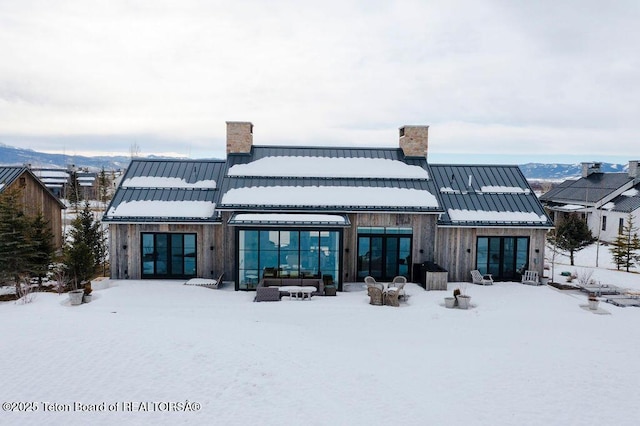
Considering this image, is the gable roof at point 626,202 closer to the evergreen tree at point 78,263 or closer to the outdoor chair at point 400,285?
the outdoor chair at point 400,285

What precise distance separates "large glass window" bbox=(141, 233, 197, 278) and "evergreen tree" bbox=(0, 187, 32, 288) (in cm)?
430

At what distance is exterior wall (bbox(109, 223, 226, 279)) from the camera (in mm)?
18656

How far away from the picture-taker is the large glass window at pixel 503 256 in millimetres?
19500

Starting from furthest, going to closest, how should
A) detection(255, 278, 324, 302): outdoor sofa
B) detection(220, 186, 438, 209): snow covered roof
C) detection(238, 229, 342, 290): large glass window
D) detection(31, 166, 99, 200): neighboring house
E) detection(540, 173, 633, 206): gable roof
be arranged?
detection(31, 166, 99, 200): neighboring house, detection(540, 173, 633, 206): gable roof, detection(220, 186, 438, 209): snow covered roof, detection(238, 229, 342, 290): large glass window, detection(255, 278, 324, 302): outdoor sofa

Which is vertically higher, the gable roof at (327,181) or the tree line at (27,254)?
the gable roof at (327,181)

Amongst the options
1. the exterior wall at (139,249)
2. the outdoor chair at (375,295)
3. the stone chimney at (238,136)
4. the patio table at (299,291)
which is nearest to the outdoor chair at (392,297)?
the outdoor chair at (375,295)

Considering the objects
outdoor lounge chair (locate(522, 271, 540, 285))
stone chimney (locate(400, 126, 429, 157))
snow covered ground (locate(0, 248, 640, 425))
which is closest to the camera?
snow covered ground (locate(0, 248, 640, 425))

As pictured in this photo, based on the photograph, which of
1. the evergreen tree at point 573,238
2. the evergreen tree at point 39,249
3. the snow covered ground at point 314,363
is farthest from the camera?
the evergreen tree at point 573,238

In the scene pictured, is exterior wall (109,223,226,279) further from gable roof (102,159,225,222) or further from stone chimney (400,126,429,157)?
stone chimney (400,126,429,157)

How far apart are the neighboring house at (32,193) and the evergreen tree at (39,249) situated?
17.0ft

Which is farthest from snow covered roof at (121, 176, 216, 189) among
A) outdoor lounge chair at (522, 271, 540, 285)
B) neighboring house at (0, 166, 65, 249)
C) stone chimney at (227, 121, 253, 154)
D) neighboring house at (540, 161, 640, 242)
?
neighboring house at (540, 161, 640, 242)

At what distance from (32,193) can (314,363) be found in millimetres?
22625

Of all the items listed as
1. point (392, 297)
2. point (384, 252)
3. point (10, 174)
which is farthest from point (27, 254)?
point (384, 252)

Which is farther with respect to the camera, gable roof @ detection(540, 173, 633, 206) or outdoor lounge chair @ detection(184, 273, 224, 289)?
gable roof @ detection(540, 173, 633, 206)
